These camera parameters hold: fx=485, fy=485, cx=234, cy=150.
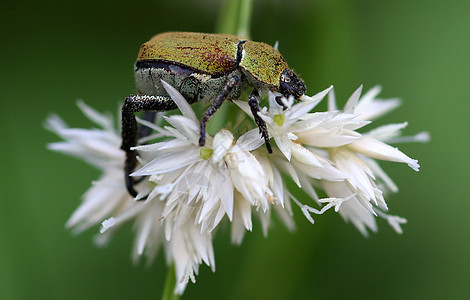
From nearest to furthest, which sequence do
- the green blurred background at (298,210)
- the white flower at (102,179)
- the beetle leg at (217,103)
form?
1. the beetle leg at (217,103)
2. the white flower at (102,179)
3. the green blurred background at (298,210)

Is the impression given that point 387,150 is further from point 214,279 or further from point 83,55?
point 83,55

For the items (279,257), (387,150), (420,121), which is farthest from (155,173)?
(420,121)

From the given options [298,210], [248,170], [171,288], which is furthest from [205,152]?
[298,210]

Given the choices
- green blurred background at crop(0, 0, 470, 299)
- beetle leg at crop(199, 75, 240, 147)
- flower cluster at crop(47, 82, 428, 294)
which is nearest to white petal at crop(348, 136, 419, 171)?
flower cluster at crop(47, 82, 428, 294)

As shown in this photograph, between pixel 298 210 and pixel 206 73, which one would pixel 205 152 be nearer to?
pixel 206 73

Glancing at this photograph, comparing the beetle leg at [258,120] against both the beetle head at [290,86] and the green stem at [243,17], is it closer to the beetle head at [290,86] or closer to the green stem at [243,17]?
the beetle head at [290,86]

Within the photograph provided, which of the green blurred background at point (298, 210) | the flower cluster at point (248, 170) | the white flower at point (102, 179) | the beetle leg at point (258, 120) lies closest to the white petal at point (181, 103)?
the flower cluster at point (248, 170)

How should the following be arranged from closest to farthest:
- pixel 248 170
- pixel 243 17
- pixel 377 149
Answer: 1. pixel 248 170
2. pixel 377 149
3. pixel 243 17
